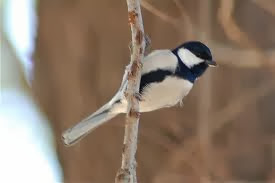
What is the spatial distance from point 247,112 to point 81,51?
0.46 metres

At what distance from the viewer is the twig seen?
965 mm

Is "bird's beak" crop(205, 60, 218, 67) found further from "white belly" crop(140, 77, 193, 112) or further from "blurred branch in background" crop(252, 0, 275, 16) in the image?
"blurred branch in background" crop(252, 0, 275, 16)

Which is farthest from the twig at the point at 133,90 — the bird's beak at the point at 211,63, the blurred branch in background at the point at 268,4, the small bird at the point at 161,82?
the blurred branch in background at the point at 268,4

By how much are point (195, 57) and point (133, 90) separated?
38 centimetres

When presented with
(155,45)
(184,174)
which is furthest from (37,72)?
(184,174)

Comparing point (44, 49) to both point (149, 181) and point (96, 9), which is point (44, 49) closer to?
point (96, 9)

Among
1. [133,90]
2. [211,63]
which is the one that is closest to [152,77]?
[211,63]

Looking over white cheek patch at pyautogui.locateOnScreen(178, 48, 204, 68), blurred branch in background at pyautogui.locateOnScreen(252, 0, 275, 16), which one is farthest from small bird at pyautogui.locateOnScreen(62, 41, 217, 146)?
blurred branch in background at pyautogui.locateOnScreen(252, 0, 275, 16)

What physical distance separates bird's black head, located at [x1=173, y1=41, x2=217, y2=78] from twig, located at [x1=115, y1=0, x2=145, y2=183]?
0.36 meters

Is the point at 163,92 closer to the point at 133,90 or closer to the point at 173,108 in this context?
the point at 133,90

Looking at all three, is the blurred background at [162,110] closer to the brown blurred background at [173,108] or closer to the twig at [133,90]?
the brown blurred background at [173,108]

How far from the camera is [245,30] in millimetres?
1697

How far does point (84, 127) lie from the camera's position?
1252 mm

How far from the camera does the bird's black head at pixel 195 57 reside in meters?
1.33
